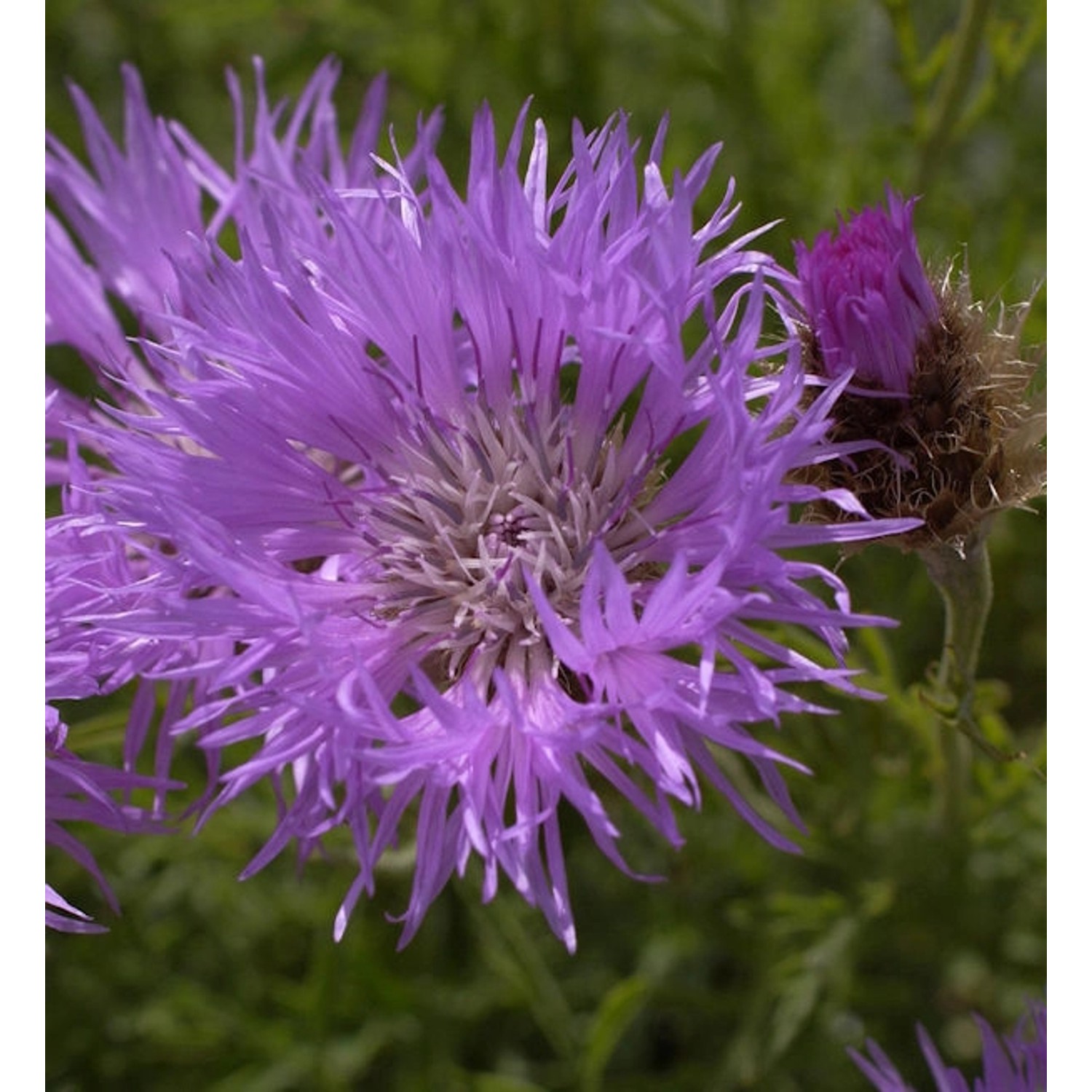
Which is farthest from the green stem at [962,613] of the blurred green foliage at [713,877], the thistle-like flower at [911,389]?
the blurred green foliage at [713,877]

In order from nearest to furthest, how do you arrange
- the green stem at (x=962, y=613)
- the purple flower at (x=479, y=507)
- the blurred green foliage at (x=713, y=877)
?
the purple flower at (x=479, y=507) < the green stem at (x=962, y=613) < the blurred green foliage at (x=713, y=877)

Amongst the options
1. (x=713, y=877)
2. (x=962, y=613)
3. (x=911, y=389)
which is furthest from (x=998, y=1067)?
(x=713, y=877)

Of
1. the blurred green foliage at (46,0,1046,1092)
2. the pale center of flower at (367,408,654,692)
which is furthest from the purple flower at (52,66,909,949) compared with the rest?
the blurred green foliage at (46,0,1046,1092)

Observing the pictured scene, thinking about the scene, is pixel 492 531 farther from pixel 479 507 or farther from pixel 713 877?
pixel 713 877

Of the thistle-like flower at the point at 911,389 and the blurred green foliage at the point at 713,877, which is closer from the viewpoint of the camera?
the thistle-like flower at the point at 911,389

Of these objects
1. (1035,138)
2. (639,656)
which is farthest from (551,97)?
(639,656)

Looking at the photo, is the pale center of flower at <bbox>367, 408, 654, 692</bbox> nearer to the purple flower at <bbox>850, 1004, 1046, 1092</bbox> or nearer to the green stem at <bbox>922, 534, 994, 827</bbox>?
the green stem at <bbox>922, 534, 994, 827</bbox>

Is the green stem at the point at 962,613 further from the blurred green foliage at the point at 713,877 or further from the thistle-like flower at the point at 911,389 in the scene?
the blurred green foliage at the point at 713,877
